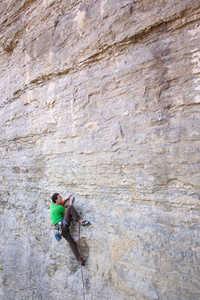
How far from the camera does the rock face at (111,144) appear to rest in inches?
109

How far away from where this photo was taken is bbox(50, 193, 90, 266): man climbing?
3646 millimetres

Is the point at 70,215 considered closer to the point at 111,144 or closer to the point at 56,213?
the point at 56,213

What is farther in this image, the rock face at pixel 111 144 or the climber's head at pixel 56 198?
the climber's head at pixel 56 198

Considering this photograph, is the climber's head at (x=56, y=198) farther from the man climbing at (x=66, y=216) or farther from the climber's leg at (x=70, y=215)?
the climber's leg at (x=70, y=215)

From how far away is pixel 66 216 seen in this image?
145 inches

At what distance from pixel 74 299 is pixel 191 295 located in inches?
90.4

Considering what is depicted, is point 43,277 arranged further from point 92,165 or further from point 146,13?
point 146,13

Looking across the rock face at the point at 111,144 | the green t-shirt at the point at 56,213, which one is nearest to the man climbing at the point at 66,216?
the green t-shirt at the point at 56,213

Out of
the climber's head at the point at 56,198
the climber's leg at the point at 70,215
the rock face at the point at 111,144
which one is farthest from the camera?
the climber's head at the point at 56,198

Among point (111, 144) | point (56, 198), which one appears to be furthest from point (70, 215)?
point (111, 144)

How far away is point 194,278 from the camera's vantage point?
2600 mm

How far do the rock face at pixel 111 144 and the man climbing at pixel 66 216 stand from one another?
140 mm

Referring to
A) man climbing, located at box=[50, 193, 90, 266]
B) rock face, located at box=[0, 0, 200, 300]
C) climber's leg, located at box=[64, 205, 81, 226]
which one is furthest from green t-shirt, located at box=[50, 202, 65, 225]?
rock face, located at box=[0, 0, 200, 300]

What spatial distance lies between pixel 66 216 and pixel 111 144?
161 centimetres
